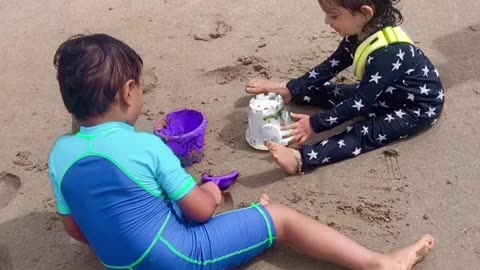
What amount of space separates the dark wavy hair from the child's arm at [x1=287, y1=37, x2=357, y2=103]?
0.26 metres

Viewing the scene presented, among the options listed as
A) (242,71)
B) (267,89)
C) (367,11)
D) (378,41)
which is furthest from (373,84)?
(242,71)

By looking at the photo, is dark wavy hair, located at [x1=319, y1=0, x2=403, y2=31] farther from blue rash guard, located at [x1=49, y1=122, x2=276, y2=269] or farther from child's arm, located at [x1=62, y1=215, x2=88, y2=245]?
child's arm, located at [x1=62, y1=215, x2=88, y2=245]

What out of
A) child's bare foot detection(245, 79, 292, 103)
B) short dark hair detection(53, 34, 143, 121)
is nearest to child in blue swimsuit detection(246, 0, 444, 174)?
child's bare foot detection(245, 79, 292, 103)

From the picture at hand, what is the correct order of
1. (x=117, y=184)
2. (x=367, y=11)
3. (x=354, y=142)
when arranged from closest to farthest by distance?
1. (x=117, y=184)
2. (x=367, y=11)
3. (x=354, y=142)

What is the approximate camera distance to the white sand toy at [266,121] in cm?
263

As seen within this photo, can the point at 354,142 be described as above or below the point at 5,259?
above

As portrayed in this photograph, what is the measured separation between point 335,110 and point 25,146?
1.44 meters

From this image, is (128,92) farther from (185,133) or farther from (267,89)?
(267,89)

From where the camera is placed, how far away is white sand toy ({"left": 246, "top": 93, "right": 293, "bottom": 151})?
2635 mm

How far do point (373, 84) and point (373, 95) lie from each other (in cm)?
5

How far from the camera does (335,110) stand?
8.51 feet

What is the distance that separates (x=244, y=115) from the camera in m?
2.96

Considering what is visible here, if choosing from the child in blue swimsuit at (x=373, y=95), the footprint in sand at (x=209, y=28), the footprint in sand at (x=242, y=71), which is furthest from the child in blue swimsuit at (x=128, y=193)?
the footprint in sand at (x=209, y=28)

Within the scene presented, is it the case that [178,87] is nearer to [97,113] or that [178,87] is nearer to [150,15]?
[150,15]
